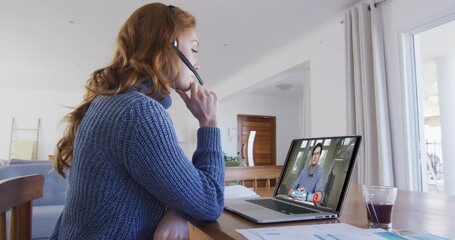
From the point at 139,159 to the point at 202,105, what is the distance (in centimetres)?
27

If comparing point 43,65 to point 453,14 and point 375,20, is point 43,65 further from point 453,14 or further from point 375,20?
point 453,14

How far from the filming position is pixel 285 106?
8344mm

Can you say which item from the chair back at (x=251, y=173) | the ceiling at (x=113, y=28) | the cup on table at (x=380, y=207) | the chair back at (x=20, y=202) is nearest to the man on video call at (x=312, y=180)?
the cup on table at (x=380, y=207)

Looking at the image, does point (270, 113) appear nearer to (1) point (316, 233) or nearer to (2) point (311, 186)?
(2) point (311, 186)

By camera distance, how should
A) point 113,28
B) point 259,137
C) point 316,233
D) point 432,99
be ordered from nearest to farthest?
1. point 316,233
2. point 113,28
3. point 432,99
4. point 259,137

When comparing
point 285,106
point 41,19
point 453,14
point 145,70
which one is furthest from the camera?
point 285,106

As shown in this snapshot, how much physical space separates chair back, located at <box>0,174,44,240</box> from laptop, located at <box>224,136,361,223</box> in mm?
485

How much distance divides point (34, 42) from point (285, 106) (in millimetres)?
5723

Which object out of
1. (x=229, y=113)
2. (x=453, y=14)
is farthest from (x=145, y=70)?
(x=229, y=113)

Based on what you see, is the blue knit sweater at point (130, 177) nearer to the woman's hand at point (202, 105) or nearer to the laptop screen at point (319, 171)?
the woman's hand at point (202, 105)

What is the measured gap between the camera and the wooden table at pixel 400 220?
680mm

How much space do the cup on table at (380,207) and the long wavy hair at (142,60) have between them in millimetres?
539

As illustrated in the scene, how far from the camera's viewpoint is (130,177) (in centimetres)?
69

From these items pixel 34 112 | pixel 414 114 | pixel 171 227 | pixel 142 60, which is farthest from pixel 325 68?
pixel 34 112
